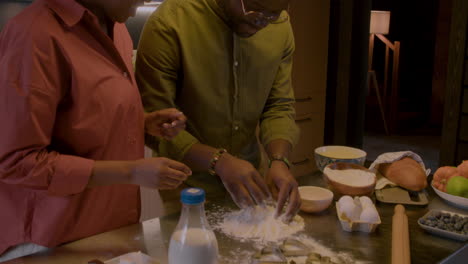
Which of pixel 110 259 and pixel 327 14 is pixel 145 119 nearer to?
pixel 110 259

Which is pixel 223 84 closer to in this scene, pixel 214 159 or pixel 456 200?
pixel 214 159

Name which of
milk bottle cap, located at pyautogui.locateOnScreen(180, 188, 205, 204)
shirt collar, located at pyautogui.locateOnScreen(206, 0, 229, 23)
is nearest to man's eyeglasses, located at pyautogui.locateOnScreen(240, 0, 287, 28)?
shirt collar, located at pyautogui.locateOnScreen(206, 0, 229, 23)

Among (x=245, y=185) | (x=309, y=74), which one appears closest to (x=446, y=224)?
(x=245, y=185)

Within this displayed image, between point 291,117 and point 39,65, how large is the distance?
1005 mm

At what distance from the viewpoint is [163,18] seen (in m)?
1.54

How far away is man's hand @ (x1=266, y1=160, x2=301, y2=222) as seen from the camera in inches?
51.5

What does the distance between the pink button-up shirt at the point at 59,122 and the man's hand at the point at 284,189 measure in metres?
0.42

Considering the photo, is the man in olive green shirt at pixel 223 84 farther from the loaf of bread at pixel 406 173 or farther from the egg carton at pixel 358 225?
the loaf of bread at pixel 406 173

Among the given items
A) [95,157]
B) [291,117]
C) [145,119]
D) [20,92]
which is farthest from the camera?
[291,117]

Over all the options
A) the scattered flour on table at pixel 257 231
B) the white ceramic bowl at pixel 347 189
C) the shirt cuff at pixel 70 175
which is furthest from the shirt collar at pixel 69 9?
the white ceramic bowl at pixel 347 189

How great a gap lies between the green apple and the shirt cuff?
1097 mm

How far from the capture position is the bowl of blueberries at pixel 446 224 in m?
1.24

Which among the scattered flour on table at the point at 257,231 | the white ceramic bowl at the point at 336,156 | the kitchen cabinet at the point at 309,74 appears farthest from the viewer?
the kitchen cabinet at the point at 309,74

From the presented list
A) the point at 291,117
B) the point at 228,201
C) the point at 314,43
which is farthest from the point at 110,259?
the point at 314,43
